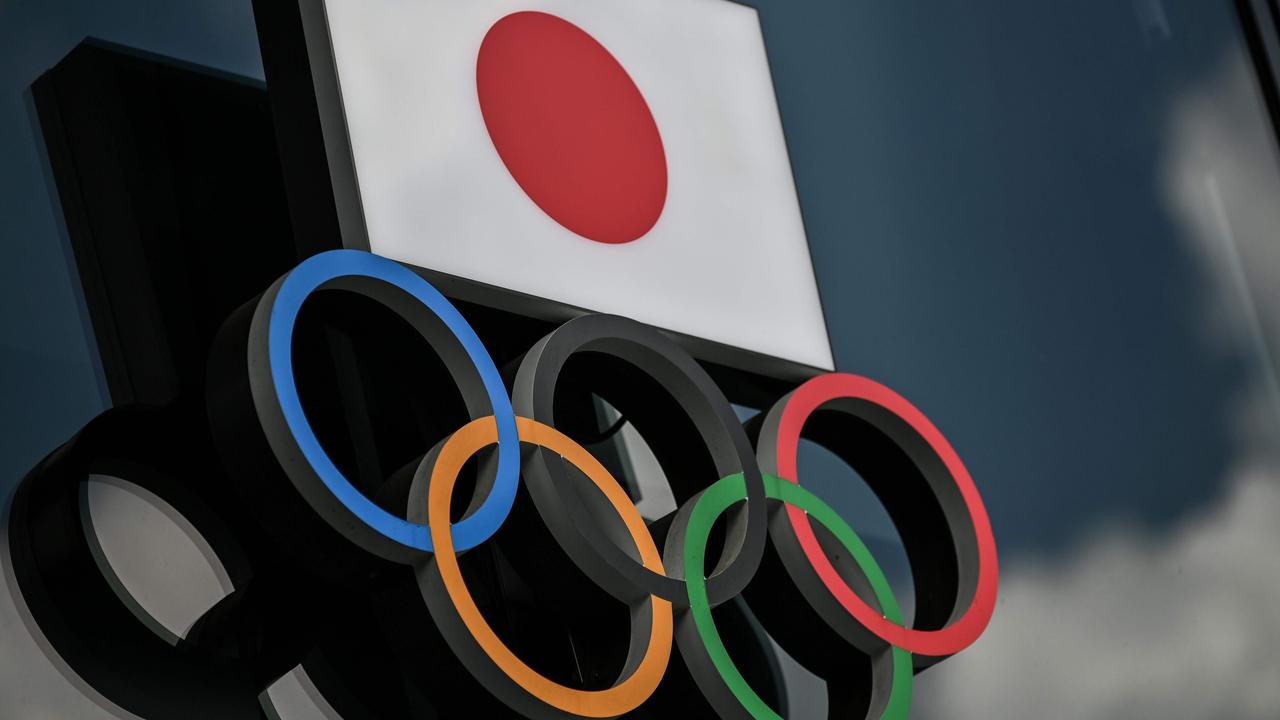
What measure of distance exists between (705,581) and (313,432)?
0.63 meters

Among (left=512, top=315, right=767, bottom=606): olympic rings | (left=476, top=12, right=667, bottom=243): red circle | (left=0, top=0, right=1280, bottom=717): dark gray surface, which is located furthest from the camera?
(left=0, top=0, right=1280, bottom=717): dark gray surface

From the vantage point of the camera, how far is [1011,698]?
3.59 metres

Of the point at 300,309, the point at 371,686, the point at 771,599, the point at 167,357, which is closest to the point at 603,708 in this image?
the point at 371,686

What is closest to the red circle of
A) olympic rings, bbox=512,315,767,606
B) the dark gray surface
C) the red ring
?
olympic rings, bbox=512,315,767,606

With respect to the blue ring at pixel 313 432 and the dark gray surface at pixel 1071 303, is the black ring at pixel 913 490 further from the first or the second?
the blue ring at pixel 313 432

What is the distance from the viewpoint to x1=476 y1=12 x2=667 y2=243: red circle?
2.84 meters

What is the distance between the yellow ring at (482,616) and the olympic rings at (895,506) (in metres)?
0.35

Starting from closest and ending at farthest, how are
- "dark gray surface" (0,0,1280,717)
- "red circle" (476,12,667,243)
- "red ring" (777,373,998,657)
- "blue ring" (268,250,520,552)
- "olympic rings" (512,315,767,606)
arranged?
"blue ring" (268,250,520,552), "olympic rings" (512,315,767,606), "red ring" (777,373,998,657), "red circle" (476,12,667,243), "dark gray surface" (0,0,1280,717)

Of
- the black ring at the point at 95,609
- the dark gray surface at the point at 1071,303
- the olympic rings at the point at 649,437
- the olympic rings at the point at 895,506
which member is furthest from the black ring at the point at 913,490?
the black ring at the point at 95,609

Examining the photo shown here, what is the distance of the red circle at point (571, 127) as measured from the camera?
9.31 ft

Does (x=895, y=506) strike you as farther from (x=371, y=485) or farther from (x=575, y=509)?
(x=371, y=485)

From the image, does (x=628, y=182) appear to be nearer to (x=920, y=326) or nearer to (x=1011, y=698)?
(x=920, y=326)

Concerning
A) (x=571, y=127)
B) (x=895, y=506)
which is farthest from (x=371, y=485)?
(x=895, y=506)

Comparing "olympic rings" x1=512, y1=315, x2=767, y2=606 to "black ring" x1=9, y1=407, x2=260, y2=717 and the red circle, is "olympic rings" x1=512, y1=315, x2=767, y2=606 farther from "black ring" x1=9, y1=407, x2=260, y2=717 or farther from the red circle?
"black ring" x1=9, y1=407, x2=260, y2=717
